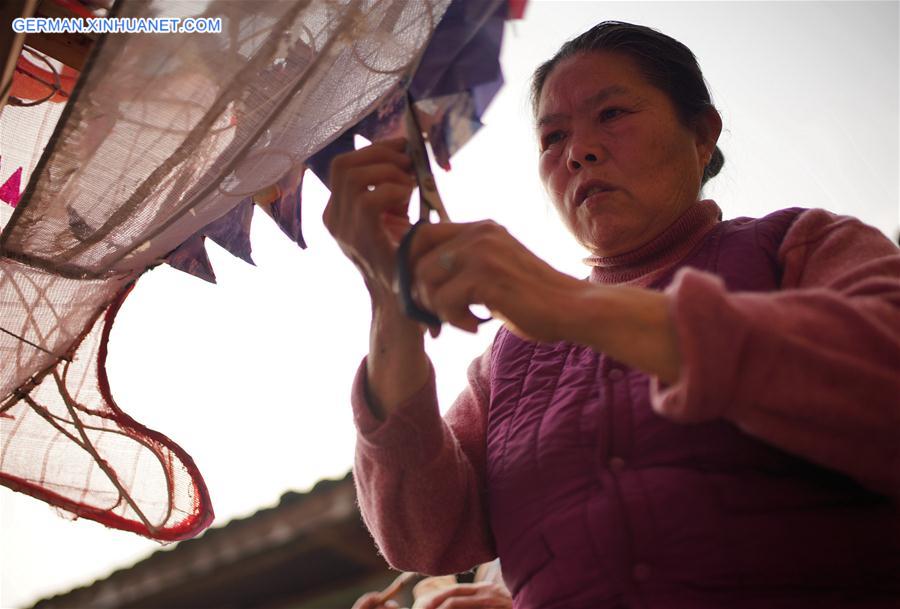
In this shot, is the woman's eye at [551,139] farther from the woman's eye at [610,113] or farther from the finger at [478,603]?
the finger at [478,603]

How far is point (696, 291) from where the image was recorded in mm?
580

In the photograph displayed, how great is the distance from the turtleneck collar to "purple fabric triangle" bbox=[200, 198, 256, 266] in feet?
1.68

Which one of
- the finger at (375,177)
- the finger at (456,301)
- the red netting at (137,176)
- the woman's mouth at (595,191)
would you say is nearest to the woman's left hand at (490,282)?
the finger at (456,301)

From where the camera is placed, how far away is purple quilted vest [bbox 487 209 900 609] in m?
0.73

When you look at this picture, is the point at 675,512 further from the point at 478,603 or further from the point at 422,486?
the point at 478,603

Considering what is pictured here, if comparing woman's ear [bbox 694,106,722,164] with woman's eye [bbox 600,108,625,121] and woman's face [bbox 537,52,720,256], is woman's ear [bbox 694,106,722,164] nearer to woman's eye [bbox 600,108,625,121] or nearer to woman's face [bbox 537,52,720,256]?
woman's face [bbox 537,52,720,256]

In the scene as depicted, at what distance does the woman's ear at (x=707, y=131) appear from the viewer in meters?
1.15

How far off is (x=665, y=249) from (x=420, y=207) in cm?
43

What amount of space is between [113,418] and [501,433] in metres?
0.63

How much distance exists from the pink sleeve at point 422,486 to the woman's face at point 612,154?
32 cm

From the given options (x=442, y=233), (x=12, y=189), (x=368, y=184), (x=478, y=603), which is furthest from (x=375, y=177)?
(x=478, y=603)

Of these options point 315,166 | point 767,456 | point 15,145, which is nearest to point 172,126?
point 315,166

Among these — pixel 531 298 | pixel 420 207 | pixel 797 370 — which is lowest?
pixel 797 370

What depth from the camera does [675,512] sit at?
762 millimetres
